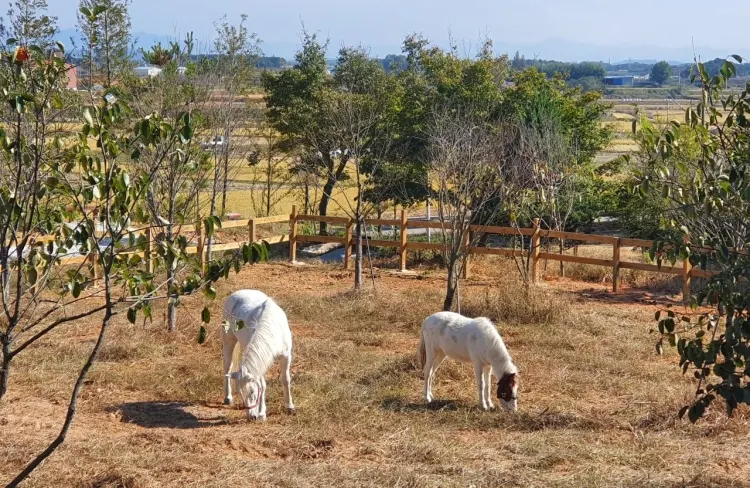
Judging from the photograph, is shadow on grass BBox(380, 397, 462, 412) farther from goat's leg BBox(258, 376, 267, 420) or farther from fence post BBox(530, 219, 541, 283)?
fence post BBox(530, 219, 541, 283)

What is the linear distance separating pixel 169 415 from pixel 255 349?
42.7 inches

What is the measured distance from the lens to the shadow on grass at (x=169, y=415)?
804 centimetres

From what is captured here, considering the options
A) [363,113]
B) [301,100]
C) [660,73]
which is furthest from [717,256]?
[660,73]

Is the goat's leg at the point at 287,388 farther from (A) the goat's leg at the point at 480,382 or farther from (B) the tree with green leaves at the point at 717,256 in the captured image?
(B) the tree with green leaves at the point at 717,256

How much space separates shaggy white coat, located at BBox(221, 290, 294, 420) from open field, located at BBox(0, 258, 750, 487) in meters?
0.23

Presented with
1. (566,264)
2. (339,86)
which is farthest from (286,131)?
(566,264)

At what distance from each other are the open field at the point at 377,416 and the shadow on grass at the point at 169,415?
28mm

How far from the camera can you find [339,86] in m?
25.6

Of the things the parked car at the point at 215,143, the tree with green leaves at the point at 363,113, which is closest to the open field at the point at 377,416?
the parked car at the point at 215,143

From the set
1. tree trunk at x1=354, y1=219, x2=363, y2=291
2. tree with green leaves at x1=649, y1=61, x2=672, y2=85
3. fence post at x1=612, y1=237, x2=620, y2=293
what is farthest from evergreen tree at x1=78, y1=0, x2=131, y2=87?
tree with green leaves at x1=649, y1=61, x2=672, y2=85

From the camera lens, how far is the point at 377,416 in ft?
26.6

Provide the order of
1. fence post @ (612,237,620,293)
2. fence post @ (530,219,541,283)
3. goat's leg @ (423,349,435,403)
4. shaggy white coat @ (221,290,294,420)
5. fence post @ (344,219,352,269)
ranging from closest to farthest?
shaggy white coat @ (221,290,294,420), goat's leg @ (423,349,435,403), fence post @ (612,237,620,293), fence post @ (530,219,541,283), fence post @ (344,219,352,269)

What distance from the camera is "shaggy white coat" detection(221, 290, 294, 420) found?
8008 mm

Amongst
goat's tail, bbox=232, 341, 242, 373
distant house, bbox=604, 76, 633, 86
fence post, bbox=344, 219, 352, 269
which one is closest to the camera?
goat's tail, bbox=232, 341, 242, 373
